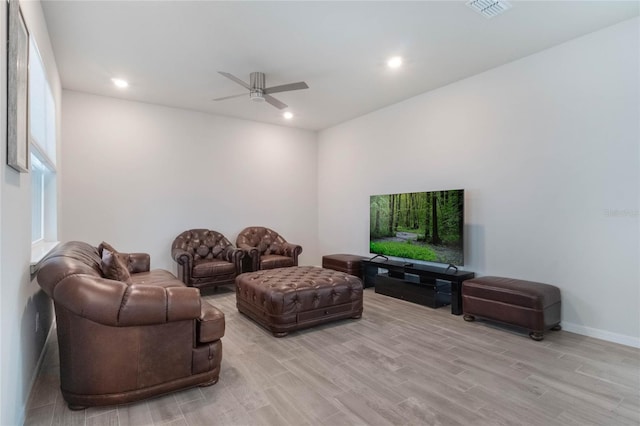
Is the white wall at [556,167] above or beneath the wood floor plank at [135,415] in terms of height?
above

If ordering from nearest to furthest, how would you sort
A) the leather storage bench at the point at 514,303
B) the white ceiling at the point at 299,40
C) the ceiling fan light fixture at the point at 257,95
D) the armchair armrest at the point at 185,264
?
the white ceiling at the point at 299,40
the leather storage bench at the point at 514,303
the ceiling fan light fixture at the point at 257,95
the armchair armrest at the point at 185,264

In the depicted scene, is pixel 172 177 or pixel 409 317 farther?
pixel 172 177

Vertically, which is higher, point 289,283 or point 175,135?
point 175,135

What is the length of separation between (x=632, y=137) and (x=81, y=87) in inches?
266

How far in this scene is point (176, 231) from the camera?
218 inches

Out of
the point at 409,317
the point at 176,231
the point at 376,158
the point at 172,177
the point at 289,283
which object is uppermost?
the point at 376,158

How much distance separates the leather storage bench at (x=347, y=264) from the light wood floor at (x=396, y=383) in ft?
6.29

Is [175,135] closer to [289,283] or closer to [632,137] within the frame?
[289,283]

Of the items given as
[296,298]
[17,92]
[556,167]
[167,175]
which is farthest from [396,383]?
[167,175]

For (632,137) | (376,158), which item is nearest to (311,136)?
(376,158)

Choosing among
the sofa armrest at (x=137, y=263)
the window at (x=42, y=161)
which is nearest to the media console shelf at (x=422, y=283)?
the sofa armrest at (x=137, y=263)

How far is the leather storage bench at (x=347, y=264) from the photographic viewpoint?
17.7 ft

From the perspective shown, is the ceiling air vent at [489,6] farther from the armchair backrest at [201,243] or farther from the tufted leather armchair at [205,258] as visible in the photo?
the armchair backrest at [201,243]

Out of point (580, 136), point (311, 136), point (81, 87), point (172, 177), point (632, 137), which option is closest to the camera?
point (632, 137)
